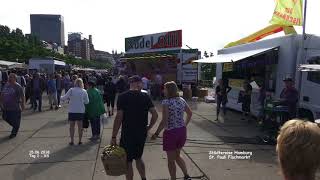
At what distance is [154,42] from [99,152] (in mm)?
23613

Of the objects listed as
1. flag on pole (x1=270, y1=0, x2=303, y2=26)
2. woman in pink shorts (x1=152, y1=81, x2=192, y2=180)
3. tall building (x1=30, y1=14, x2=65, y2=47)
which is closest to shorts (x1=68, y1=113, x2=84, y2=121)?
woman in pink shorts (x1=152, y1=81, x2=192, y2=180)

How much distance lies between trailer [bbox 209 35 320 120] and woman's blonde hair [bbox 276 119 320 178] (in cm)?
936

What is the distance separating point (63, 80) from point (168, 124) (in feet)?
52.1

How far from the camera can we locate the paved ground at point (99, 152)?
23.7 ft

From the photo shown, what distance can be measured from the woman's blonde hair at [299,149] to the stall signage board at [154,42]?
2622 centimetres

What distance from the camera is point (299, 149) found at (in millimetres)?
2080

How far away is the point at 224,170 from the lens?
750 centimetres

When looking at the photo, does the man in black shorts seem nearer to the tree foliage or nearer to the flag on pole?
the flag on pole

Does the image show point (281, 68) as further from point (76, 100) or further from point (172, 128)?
point (172, 128)

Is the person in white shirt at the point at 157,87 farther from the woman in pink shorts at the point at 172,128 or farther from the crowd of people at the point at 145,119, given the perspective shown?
the woman in pink shorts at the point at 172,128

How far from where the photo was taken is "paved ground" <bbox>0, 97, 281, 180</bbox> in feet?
23.7

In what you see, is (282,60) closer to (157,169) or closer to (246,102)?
(246,102)

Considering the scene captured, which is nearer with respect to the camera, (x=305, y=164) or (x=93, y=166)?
(x=305, y=164)

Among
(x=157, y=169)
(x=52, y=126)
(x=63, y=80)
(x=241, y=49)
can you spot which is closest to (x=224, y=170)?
(x=157, y=169)
